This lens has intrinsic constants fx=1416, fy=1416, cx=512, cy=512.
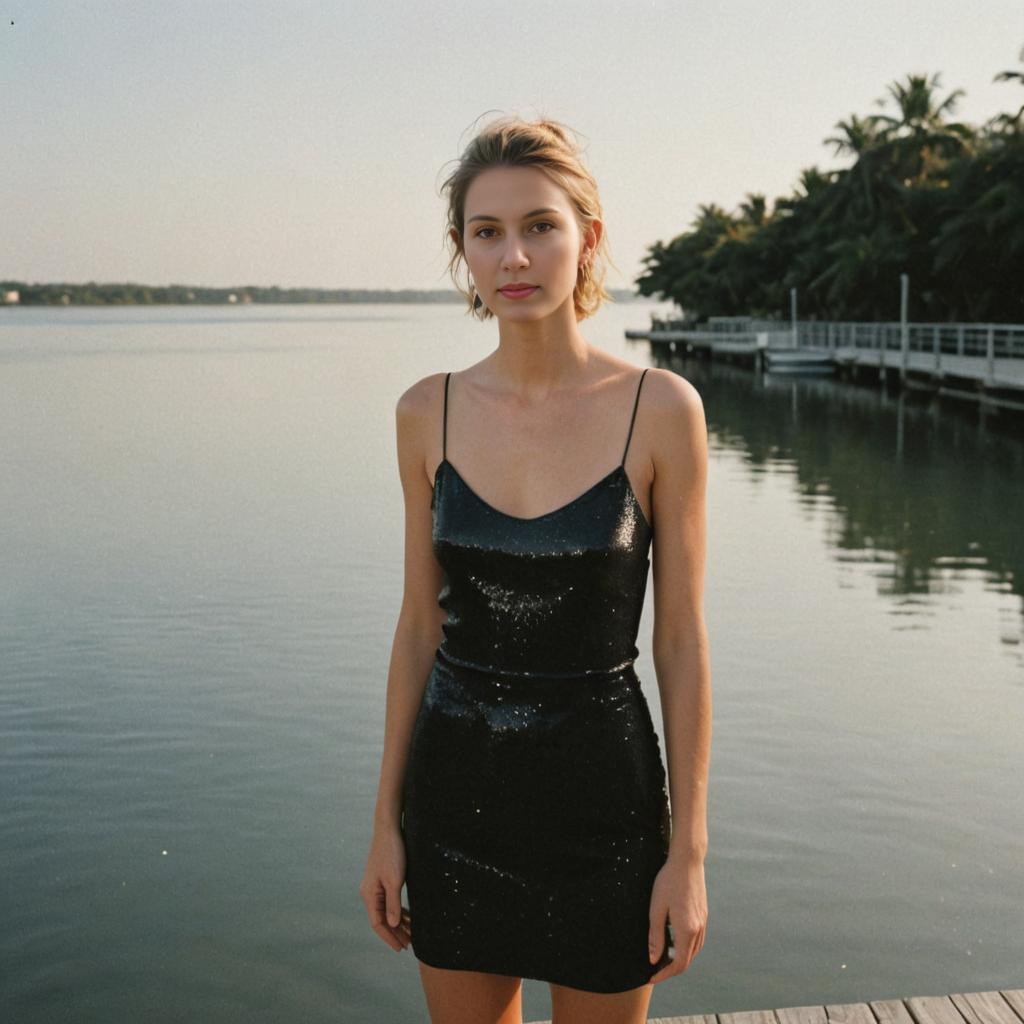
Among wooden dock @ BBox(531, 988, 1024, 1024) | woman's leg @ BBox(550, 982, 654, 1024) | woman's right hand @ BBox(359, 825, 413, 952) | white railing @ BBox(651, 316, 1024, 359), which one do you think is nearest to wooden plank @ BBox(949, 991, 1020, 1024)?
→ wooden dock @ BBox(531, 988, 1024, 1024)

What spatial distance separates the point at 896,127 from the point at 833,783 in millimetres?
51066

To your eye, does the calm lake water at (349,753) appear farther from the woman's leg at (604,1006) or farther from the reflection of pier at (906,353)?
the reflection of pier at (906,353)

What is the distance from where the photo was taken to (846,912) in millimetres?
5984

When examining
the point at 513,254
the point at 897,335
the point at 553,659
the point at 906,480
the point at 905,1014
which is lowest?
the point at 906,480

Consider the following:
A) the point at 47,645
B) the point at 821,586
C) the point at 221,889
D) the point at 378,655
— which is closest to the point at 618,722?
the point at 221,889

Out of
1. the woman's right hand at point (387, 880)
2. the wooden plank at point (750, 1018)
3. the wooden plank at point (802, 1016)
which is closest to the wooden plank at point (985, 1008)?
the wooden plank at point (802, 1016)

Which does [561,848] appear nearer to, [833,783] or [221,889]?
[221,889]

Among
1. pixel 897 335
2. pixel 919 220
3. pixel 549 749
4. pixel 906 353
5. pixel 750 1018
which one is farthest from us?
pixel 919 220

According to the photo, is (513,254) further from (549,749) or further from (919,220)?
(919,220)

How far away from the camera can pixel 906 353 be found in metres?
39.0

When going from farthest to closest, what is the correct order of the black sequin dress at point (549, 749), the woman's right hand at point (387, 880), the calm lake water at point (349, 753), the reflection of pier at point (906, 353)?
the reflection of pier at point (906, 353) → the calm lake water at point (349, 753) → the woman's right hand at point (387, 880) → the black sequin dress at point (549, 749)

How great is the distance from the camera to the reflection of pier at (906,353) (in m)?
29.5

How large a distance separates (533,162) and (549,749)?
81 centimetres

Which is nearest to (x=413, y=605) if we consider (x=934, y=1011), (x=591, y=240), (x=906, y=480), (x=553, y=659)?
(x=553, y=659)
